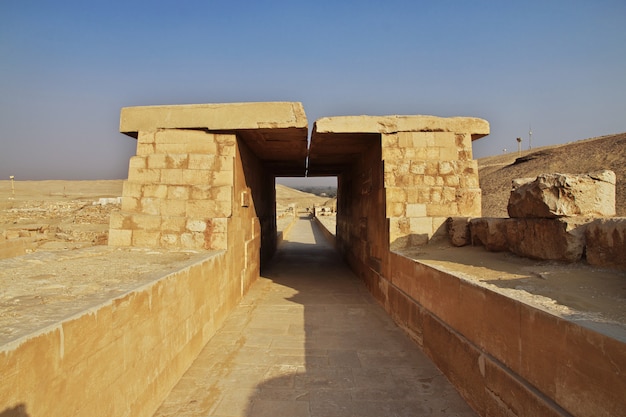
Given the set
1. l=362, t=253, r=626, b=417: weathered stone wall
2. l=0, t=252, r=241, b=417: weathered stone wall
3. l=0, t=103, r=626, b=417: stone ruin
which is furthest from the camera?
l=0, t=103, r=626, b=417: stone ruin

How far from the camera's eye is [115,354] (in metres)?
2.21

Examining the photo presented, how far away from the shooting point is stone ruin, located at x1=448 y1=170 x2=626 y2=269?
289 centimetres

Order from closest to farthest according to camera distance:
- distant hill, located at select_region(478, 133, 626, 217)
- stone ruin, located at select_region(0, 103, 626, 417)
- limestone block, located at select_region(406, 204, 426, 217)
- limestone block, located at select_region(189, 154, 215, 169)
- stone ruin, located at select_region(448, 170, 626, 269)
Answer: stone ruin, located at select_region(0, 103, 626, 417)
stone ruin, located at select_region(448, 170, 626, 269)
limestone block, located at select_region(189, 154, 215, 169)
limestone block, located at select_region(406, 204, 426, 217)
distant hill, located at select_region(478, 133, 626, 217)

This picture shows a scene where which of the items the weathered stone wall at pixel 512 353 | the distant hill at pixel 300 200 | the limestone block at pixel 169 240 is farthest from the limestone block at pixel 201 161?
the distant hill at pixel 300 200

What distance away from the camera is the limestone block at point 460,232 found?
497 centimetres

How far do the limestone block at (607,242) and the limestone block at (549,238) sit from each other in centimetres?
9

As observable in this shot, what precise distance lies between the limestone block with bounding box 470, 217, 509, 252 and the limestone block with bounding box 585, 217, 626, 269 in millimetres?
1061

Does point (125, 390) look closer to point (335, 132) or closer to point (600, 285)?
point (600, 285)

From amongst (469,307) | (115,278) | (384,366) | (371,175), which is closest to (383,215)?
(371,175)

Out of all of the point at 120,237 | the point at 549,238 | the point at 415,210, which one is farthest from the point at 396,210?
the point at 120,237

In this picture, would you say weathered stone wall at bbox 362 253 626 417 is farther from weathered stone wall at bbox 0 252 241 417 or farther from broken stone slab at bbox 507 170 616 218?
weathered stone wall at bbox 0 252 241 417

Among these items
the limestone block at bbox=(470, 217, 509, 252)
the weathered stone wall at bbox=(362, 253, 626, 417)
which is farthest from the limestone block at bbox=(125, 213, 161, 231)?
the limestone block at bbox=(470, 217, 509, 252)

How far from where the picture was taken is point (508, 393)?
231 centimetres

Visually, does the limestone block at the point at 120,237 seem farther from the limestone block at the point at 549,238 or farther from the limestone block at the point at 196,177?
the limestone block at the point at 549,238
